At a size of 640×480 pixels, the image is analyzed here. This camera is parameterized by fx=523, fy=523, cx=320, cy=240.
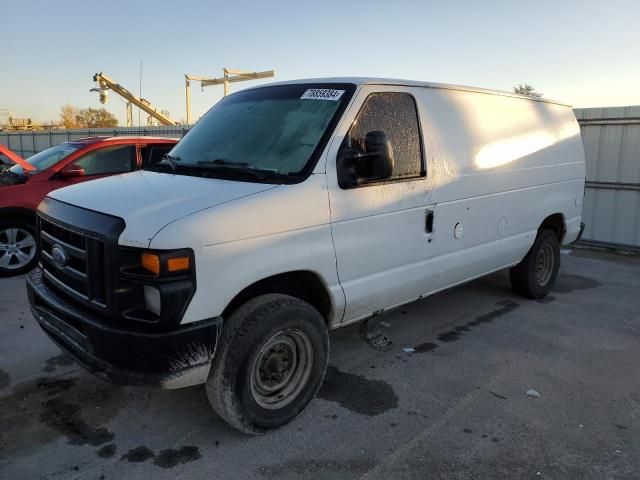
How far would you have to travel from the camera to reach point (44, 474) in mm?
2818

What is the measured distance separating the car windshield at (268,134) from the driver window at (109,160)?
148 inches

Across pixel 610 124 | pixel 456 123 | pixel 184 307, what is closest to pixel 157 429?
pixel 184 307

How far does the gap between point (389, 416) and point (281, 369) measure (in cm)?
79

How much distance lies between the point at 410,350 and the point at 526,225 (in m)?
1.85

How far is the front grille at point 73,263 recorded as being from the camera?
276 centimetres

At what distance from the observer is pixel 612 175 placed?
29.3ft

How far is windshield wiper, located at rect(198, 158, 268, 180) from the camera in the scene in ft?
10.5

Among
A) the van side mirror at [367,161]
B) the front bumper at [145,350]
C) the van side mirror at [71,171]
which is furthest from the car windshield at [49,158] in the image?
the van side mirror at [367,161]

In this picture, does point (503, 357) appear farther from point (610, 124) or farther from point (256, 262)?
point (610, 124)

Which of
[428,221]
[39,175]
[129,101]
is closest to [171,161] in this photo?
[428,221]

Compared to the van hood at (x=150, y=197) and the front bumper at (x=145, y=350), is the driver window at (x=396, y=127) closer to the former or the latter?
the van hood at (x=150, y=197)

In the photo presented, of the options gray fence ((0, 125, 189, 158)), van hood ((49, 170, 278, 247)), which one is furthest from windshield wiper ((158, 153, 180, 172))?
gray fence ((0, 125, 189, 158))

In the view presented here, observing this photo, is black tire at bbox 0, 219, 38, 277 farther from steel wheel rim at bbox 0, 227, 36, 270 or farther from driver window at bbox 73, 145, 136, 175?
driver window at bbox 73, 145, 136, 175

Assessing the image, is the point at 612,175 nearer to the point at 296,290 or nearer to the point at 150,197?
the point at 296,290
